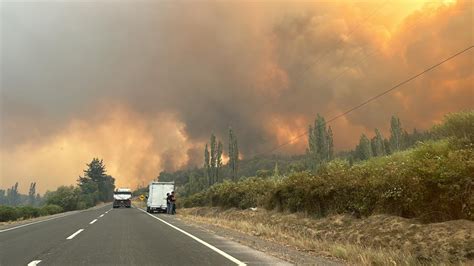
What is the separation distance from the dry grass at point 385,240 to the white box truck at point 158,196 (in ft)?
80.8

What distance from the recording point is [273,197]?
2477 cm

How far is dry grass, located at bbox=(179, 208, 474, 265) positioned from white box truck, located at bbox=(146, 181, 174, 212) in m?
24.6

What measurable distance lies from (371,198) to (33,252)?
39.8 ft

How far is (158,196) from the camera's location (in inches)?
1593

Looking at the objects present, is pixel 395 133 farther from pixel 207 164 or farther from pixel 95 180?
pixel 95 180

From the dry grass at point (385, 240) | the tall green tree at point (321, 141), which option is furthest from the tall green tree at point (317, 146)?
the dry grass at point (385, 240)

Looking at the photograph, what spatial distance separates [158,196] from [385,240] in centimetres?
3234

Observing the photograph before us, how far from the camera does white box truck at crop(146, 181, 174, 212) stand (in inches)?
1581

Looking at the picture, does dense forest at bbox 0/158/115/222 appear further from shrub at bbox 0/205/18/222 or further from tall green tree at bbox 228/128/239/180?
tall green tree at bbox 228/128/239/180

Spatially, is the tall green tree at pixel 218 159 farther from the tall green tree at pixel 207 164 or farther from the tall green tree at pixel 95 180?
the tall green tree at pixel 95 180

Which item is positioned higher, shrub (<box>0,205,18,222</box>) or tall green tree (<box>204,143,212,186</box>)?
tall green tree (<box>204,143,212,186</box>)

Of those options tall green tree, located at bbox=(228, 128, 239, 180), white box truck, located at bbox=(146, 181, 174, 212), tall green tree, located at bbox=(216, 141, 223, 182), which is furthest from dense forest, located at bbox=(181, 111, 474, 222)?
tall green tree, located at bbox=(216, 141, 223, 182)

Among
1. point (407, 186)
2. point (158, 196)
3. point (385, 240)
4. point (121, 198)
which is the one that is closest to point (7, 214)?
point (158, 196)

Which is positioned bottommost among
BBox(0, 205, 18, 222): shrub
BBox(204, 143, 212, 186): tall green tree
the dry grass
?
the dry grass
